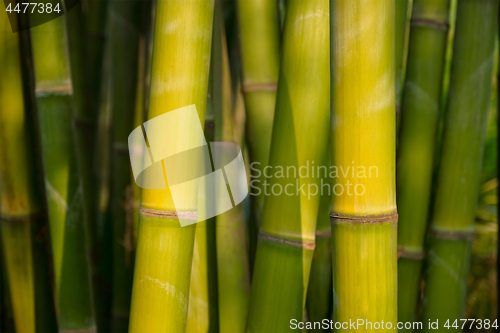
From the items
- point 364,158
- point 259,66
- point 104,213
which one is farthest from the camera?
point 104,213

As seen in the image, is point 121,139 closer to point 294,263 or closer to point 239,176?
→ point 239,176

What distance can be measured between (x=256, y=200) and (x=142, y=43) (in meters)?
0.34

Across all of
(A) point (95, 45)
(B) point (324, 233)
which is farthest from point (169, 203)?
(A) point (95, 45)

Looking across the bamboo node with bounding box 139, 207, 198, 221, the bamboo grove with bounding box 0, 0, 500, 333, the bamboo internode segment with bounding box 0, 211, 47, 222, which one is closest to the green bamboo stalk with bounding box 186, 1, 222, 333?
the bamboo grove with bounding box 0, 0, 500, 333

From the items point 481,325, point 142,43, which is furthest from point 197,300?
point 481,325

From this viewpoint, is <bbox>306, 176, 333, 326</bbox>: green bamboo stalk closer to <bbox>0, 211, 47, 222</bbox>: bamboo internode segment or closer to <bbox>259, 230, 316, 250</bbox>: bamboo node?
<bbox>259, 230, 316, 250</bbox>: bamboo node

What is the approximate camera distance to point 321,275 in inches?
21.6

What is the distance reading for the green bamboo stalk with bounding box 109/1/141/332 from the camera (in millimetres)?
622

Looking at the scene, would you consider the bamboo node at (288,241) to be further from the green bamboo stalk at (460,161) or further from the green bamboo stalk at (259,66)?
the green bamboo stalk at (460,161)

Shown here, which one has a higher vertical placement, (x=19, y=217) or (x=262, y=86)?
(x=262, y=86)

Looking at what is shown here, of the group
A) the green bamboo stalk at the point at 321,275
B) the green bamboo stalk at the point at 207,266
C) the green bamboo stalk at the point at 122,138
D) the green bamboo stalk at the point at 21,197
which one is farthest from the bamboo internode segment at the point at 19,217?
the green bamboo stalk at the point at 321,275

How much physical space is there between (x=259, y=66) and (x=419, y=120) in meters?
0.24

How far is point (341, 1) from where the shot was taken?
1.05 ft

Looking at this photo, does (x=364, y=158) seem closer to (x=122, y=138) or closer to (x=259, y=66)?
(x=259, y=66)
